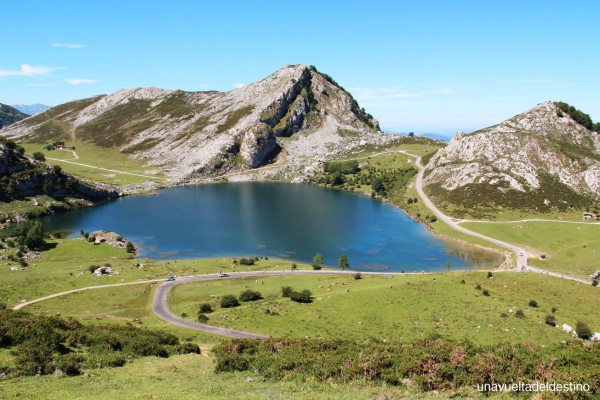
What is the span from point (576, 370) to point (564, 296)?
5149 centimetres

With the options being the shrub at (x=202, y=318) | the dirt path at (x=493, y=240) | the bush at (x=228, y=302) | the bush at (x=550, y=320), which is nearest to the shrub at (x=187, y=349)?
the shrub at (x=202, y=318)

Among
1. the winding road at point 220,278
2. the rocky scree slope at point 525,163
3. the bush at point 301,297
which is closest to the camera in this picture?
the winding road at point 220,278

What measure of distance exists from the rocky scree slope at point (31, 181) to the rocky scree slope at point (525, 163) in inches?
6003

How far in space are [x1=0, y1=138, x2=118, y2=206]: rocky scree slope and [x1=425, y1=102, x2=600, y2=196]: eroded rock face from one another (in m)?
153

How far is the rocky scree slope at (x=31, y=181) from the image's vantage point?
528 feet

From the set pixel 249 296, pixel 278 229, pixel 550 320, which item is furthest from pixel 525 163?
pixel 249 296

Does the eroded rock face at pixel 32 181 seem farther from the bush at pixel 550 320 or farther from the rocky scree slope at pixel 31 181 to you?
the bush at pixel 550 320

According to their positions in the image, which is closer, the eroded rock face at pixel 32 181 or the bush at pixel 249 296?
the bush at pixel 249 296

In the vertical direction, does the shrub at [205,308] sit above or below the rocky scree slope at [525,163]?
below

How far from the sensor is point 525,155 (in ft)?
543

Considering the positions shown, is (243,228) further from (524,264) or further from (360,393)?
(360,393)

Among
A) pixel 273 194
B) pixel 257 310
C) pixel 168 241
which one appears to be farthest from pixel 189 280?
pixel 273 194

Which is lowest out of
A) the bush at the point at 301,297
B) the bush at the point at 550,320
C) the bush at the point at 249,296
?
the bush at the point at 249,296

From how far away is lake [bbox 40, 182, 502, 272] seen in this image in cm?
10994
